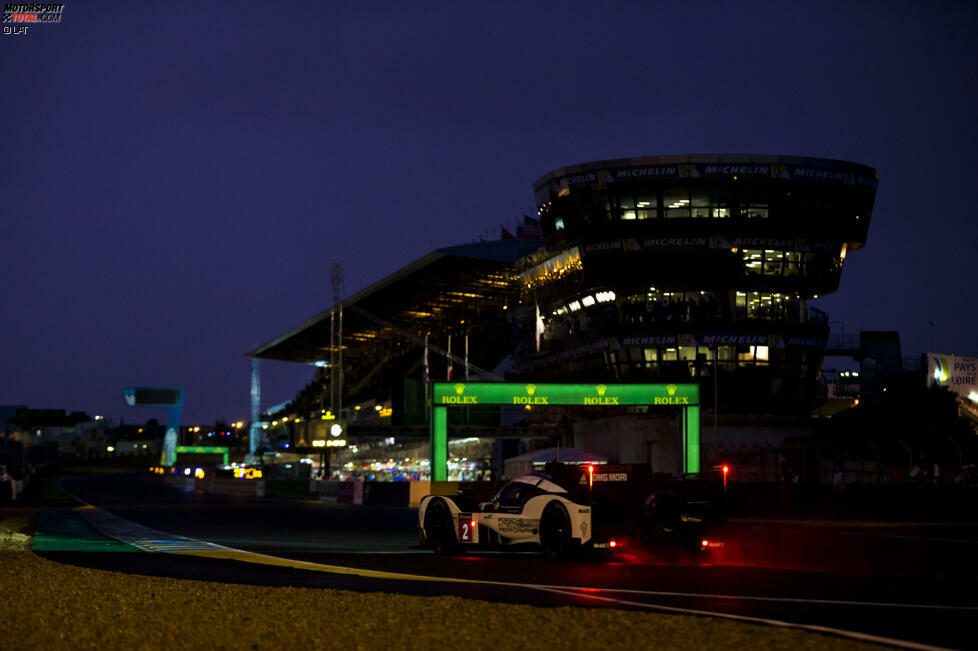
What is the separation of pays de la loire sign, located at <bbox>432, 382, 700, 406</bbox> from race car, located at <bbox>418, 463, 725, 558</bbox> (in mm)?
22976

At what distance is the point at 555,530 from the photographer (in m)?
17.2

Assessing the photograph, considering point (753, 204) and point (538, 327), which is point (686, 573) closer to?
point (753, 204)

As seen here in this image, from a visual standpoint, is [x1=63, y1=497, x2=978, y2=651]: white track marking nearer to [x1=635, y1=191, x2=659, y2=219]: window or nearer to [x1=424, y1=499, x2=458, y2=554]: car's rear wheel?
[x1=424, y1=499, x2=458, y2=554]: car's rear wheel

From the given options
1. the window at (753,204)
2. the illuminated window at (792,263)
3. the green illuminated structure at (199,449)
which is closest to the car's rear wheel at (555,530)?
the window at (753,204)

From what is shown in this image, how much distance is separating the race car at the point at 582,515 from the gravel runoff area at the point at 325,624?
6.19 m

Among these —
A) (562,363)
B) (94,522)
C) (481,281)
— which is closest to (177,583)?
(94,522)

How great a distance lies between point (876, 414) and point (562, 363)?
2319cm

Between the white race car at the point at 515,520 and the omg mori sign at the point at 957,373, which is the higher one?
the omg mori sign at the point at 957,373

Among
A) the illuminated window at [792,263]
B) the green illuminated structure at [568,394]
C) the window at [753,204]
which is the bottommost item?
the green illuminated structure at [568,394]

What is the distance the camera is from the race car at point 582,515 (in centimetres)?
1705

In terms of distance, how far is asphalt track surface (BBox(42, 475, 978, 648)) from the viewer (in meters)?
10.5

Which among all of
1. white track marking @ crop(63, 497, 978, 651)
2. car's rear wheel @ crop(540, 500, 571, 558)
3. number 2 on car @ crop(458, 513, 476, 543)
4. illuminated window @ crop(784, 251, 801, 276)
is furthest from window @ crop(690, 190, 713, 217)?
car's rear wheel @ crop(540, 500, 571, 558)

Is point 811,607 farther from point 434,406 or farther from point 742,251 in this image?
point 742,251

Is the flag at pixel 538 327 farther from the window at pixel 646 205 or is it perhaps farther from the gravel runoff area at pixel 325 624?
the gravel runoff area at pixel 325 624
